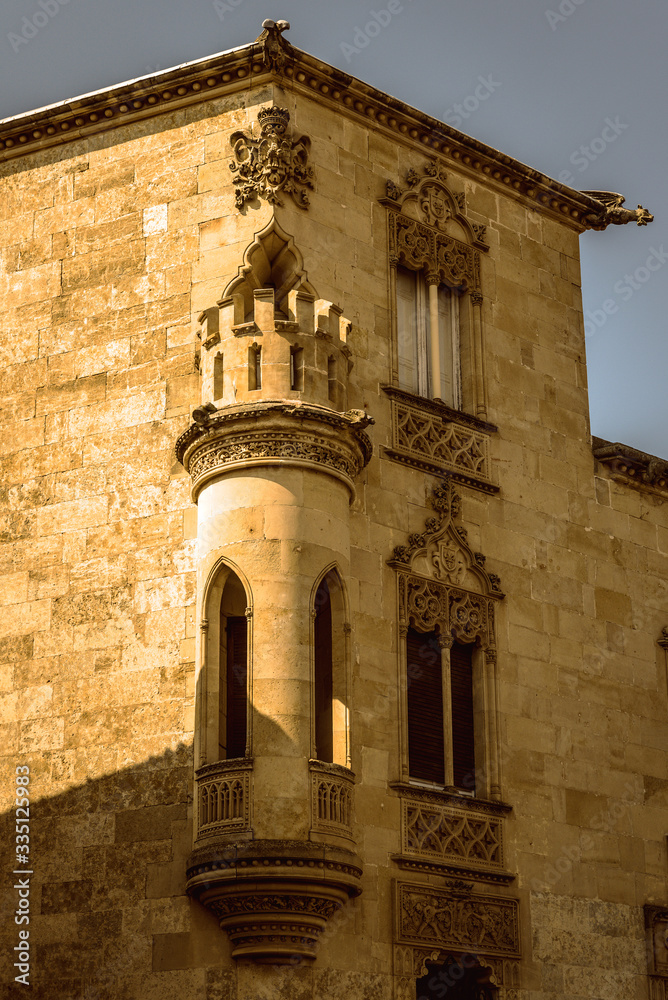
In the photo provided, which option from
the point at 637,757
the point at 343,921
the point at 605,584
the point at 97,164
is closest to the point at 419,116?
the point at 97,164

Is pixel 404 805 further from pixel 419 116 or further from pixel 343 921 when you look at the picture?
pixel 419 116

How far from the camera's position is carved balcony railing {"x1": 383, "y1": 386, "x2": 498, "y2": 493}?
21.3m

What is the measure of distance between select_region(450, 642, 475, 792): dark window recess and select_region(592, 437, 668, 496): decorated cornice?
415 cm

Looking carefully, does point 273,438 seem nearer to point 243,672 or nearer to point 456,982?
point 243,672

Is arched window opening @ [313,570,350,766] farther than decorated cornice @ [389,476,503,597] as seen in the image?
No

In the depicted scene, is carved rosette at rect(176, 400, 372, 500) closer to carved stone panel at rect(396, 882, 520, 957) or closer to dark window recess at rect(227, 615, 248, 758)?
dark window recess at rect(227, 615, 248, 758)

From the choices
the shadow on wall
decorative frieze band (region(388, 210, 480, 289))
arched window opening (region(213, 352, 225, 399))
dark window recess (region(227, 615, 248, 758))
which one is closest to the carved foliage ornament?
decorative frieze band (region(388, 210, 480, 289))

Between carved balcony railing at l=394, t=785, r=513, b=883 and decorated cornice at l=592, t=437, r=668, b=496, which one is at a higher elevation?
decorated cornice at l=592, t=437, r=668, b=496

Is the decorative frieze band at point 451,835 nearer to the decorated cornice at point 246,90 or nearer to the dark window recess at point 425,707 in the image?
the dark window recess at point 425,707

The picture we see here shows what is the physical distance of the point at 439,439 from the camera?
21750 millimetres

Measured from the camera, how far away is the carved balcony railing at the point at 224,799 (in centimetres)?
1803

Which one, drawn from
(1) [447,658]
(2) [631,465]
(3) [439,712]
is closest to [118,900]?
(3) [439,712]

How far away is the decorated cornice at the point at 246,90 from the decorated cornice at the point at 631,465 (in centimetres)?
372

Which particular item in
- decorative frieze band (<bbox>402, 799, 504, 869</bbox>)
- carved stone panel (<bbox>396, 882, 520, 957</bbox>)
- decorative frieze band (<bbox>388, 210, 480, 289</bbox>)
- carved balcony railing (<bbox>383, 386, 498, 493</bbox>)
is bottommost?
carved stone panel (<bbox>396, 882, 520, 957</bbox>)
